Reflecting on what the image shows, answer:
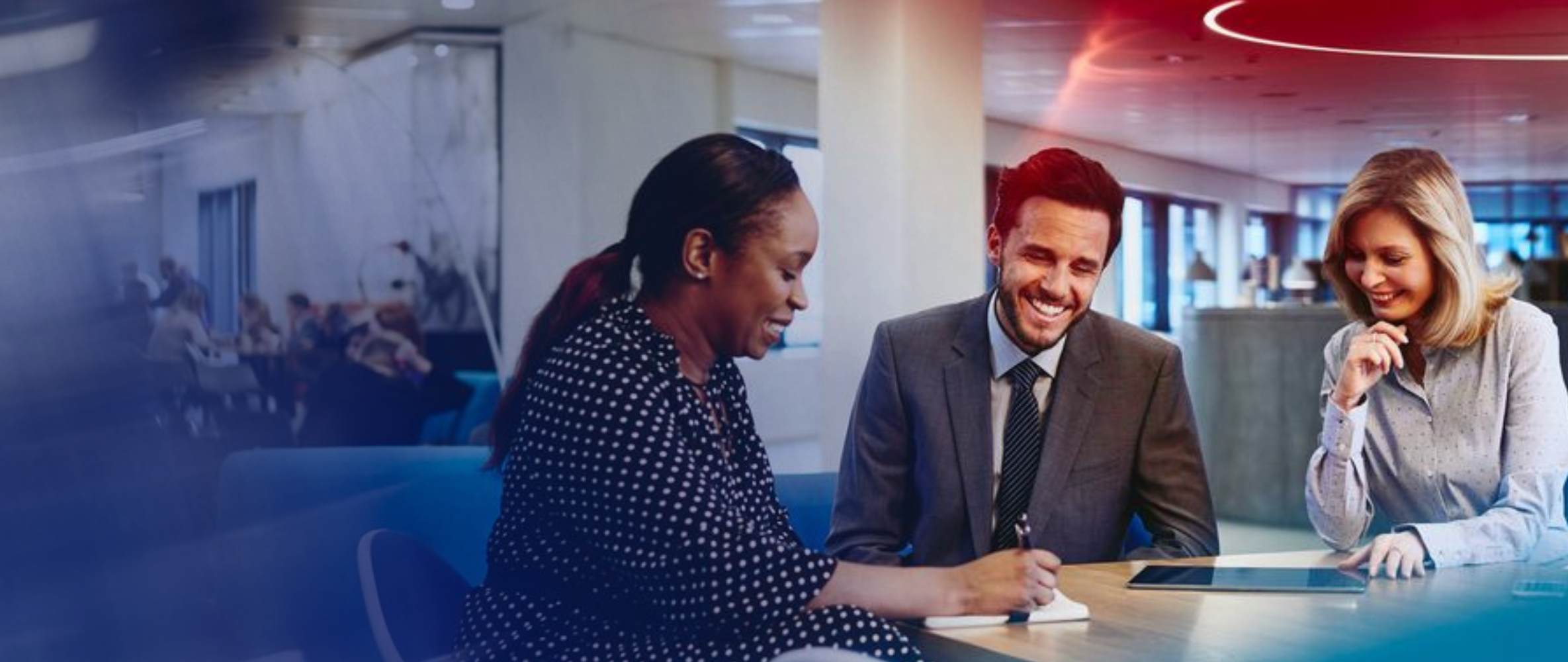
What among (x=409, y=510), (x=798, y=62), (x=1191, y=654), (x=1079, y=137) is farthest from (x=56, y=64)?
(x=1079, y=137)

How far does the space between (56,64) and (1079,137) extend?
11572mm

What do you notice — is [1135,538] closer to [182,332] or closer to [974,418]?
[974,418]

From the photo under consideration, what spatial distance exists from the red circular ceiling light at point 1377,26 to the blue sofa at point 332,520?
623 centimetres

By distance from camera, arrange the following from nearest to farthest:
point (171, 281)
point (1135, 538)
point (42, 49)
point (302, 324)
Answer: point (1135, 538) → point (42, 49) → point (171, 281) → point (302, 324)

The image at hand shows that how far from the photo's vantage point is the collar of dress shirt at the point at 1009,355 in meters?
2.38

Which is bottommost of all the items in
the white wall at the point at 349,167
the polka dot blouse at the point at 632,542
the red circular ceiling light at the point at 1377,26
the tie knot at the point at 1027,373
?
the polka dot blouse at the point at 632,542

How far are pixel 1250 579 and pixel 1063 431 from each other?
41cm

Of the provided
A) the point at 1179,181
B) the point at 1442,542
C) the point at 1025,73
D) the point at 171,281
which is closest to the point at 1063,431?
the point at 1442,542

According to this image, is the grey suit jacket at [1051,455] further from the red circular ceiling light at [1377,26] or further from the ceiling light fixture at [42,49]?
the red circular ceiling light at [1377,26]

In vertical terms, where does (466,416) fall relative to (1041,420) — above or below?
below

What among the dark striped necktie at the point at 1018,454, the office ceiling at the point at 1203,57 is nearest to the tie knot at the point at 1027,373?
the dark striped necktie at the point at 1018,454

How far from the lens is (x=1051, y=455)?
232 centimetres

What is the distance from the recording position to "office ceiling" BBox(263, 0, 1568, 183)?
26.6 ft

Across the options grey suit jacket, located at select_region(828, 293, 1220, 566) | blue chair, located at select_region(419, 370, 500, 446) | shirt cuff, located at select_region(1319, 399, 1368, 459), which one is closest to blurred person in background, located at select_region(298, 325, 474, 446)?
blue chair, located at select_region(419, 370, 500, 446)
